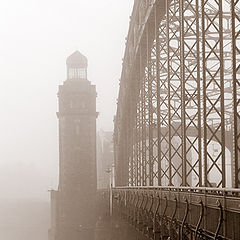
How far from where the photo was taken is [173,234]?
1678 cm

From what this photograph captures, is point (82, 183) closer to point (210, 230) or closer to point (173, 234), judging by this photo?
point (173, 234)

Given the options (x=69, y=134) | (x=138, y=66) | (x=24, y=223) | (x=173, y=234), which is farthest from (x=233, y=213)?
(x=24, y=223)

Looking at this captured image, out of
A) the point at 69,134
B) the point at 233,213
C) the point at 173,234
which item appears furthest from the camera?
the point at 69,134

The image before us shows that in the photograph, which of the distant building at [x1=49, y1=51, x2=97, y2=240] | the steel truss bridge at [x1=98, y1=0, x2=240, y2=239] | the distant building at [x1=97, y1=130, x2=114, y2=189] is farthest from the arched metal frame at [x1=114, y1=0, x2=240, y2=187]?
the distant building at [x1=97, y1=130, x2=114, y2=189]

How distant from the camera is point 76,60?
65312 mm

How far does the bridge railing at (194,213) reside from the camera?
35.8 ft

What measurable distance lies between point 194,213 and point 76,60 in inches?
2059

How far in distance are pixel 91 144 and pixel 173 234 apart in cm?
4361

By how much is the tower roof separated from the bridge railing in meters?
42.5

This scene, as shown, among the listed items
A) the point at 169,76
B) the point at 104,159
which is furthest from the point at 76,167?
the point at 169,76

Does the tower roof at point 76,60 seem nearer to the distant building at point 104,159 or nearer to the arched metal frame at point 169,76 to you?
the distant building at point 104,159

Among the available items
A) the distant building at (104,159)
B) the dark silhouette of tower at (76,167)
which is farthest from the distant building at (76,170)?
the distant building at (104,159)

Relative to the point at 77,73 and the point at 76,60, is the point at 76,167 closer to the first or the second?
the point at 77,73

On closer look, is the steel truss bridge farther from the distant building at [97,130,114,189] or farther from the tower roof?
the distant building at [97,130,114,189]
